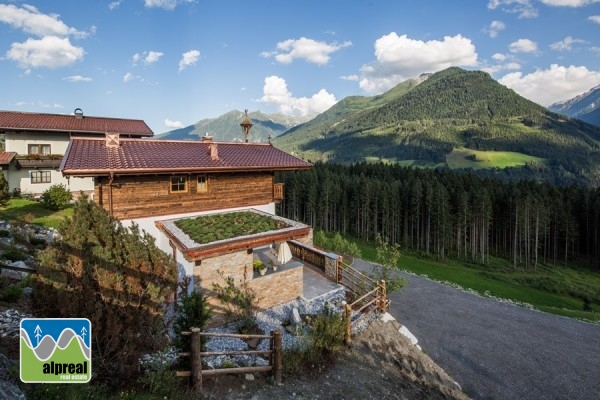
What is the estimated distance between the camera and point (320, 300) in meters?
14.0

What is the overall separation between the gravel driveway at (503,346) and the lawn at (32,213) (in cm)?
2212

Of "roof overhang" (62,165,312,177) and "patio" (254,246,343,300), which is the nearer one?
"roof overhang" (62,165,312,177)

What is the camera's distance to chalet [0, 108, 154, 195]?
3052 cm

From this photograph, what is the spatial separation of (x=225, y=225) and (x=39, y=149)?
3038cm

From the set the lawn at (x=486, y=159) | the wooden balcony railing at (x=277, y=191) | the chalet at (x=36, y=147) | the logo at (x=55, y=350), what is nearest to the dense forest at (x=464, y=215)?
the chalet at (x=36, y=147)

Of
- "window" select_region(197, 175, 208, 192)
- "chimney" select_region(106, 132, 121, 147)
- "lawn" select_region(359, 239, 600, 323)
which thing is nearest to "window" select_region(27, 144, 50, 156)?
"chimney" select_region(106, 132, 121, 147)

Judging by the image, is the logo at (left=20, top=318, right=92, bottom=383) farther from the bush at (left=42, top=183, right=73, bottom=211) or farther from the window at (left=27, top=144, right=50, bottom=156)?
the window at (left=27, top=144, right=50, bottom=156)

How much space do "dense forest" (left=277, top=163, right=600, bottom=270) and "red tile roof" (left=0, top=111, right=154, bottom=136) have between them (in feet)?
108

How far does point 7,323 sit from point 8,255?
675cm

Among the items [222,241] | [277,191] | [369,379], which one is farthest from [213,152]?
Answer: [369,379]

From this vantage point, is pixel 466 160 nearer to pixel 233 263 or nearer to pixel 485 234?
pixel 485 234

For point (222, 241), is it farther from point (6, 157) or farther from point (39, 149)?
point (39, 149)

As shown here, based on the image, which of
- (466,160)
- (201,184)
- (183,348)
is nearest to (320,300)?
(183,348)

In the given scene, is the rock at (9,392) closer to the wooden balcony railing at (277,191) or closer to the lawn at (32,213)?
the wooden balcony railing at (277,191)
